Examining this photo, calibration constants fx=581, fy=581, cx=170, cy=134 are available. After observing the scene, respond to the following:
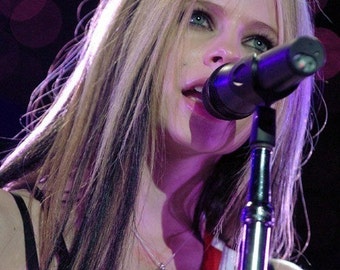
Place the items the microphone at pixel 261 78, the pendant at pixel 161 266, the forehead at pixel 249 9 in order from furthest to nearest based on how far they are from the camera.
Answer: the pendant at pixel 161 266, the forehead at pixel 249 9, the microphone at pixel 261 78

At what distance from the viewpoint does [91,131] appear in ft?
4.04

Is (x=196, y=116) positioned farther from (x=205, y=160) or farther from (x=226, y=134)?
(x=205, y=160)

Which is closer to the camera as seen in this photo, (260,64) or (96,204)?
(260,64)

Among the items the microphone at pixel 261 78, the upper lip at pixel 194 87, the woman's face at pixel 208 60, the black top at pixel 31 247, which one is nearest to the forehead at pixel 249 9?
the woman's face at pixel 208 60

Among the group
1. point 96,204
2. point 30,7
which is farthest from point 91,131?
point 30,7

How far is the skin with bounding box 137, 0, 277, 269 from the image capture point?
1.21 metres

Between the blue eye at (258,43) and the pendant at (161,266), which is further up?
the blue eye at (258,43)

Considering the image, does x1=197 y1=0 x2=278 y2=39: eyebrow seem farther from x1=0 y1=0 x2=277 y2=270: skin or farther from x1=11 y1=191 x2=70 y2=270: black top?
x1=11 y1=191 x2=70 y2=270: black top

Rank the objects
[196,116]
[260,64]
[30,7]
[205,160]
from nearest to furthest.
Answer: [260,64]
[196,116]
[205,160]
[30,7]

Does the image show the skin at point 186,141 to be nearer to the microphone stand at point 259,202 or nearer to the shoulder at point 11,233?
the shoulder at point 11,233

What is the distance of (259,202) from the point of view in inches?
29.1

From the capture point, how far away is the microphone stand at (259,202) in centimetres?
70

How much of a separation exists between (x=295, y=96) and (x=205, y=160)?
28 cm

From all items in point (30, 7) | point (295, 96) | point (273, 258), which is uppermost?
point (30, 7)
